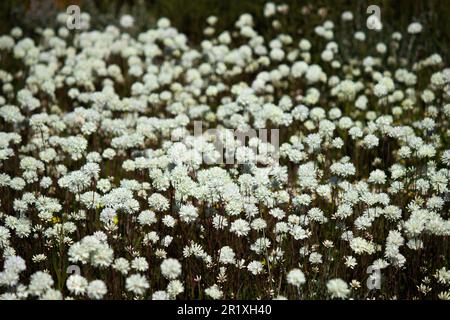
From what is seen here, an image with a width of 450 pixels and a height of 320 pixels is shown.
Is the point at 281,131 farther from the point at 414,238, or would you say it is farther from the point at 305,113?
the point at 414,238

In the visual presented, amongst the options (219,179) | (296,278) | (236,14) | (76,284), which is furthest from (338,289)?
(236,14)

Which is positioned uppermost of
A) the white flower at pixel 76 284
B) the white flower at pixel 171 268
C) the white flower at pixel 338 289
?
the white flower at pixel 171 268

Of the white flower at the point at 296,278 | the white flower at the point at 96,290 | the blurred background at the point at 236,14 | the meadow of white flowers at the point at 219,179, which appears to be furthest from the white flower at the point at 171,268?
the blurred background at the point at 236,14

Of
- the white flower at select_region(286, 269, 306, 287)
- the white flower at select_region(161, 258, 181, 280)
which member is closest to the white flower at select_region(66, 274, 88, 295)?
the white flower at select_region(161, 258, 181, 280)

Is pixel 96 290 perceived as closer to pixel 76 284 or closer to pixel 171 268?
pixel 76 284

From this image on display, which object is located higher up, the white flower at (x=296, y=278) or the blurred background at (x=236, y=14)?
the blurred background at (x=236, y=14)

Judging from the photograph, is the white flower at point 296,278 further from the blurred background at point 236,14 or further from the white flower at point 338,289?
the blurred background at point 236,14

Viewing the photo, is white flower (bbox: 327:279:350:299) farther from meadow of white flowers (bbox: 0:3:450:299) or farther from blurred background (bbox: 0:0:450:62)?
blurred background (bbox: 0:0:450:62)

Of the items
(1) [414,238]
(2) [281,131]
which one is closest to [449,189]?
(1) [414,238]
